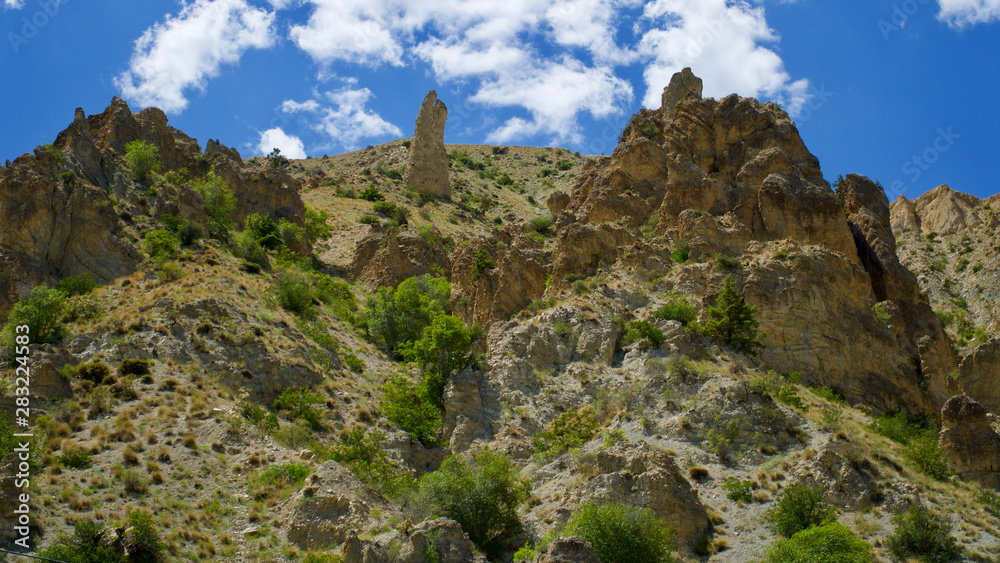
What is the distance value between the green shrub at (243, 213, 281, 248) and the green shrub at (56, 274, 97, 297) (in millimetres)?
18105

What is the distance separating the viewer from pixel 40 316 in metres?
39.0

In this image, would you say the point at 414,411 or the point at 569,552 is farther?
the point at 414,411

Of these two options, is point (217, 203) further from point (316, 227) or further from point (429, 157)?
point (429, 157)

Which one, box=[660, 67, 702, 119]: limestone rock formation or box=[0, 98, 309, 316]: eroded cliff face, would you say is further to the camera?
box=[660, 67, 702, 119]: limestone rock formation

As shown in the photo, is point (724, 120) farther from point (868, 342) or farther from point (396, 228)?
point (396, 228)

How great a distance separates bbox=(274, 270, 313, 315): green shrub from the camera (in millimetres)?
50531

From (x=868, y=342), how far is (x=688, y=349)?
28.6 feet

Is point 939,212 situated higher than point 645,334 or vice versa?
point 939,212

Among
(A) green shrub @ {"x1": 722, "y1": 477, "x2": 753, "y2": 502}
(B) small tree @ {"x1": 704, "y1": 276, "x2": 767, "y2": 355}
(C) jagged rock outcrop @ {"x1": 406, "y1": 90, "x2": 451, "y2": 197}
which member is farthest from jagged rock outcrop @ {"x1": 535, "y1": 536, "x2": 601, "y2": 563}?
(C) jagged rock outcrop @ {"x1": 406, "y1": 90, "x2": 451, "y2": 197}

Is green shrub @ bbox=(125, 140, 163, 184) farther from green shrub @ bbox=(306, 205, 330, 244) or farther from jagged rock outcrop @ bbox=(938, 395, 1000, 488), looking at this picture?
jagged rock outcrop @ bbox=(938, 395, 1000, 488)

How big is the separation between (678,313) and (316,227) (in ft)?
133

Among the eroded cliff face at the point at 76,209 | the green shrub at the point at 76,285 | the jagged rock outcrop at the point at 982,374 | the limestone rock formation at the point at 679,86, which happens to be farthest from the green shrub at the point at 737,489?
the limestone rock formation at the point at 679,86

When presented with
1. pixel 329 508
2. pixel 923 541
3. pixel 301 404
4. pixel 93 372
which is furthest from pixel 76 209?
pixel 923 541

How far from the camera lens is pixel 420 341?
44500 mm
